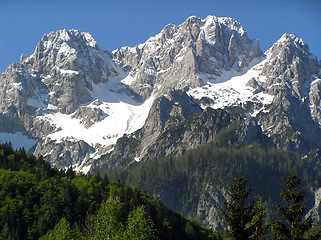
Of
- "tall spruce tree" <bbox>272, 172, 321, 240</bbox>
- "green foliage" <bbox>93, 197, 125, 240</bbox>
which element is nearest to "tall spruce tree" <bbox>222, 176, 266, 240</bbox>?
"tall spruce tree" <bbox>272, 172, 321, 240</bbox>

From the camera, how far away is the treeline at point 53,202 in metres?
124

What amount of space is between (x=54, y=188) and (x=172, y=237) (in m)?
33.7

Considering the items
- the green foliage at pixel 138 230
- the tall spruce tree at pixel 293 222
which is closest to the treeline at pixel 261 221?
the tall spruce tree at pixel 293 222

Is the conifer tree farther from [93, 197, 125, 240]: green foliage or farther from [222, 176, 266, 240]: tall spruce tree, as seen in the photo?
[93, 197, 125, 240]: green foliage

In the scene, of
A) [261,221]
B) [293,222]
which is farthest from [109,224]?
[293,222]

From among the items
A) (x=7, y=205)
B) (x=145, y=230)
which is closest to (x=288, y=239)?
(x=145, y=230)

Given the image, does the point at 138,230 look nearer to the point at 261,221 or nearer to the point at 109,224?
the point at 109,224

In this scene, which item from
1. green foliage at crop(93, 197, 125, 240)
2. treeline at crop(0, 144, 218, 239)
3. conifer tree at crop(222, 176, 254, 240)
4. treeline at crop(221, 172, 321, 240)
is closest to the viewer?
conifer tree at crop(222, 176, 254, 240)

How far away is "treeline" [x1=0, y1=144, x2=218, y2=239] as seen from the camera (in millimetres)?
123875

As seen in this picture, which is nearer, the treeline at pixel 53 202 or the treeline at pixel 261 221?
the treeline at pixel 261 221

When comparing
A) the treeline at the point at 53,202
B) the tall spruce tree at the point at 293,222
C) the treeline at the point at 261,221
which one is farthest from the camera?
the treeline at the point at 53,202

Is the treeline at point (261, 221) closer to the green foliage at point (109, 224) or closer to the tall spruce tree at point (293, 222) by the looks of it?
the tall spruce tree at point (293, 222)

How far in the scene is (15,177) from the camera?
14212cm

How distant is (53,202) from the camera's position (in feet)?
441
